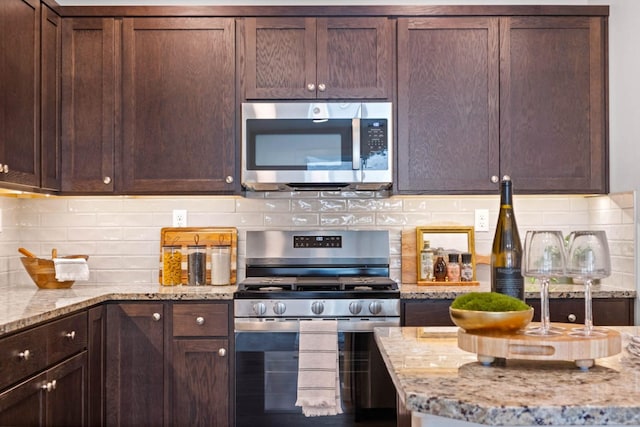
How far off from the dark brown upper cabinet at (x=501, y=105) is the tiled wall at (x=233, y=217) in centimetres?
31

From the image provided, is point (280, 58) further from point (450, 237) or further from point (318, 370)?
point (318, 370)

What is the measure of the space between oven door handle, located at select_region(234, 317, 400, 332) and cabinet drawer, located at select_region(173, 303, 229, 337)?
7 centimetres

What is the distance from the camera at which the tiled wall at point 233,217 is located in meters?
3.35

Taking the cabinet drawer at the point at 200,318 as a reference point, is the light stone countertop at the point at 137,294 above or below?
above

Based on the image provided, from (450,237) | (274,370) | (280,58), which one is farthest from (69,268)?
(450,237)

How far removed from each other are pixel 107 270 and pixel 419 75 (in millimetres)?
1939

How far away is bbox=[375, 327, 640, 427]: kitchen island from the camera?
965 millimetres

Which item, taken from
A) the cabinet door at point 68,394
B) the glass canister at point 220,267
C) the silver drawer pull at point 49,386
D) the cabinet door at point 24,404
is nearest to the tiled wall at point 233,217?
the glass canister at point 220,267

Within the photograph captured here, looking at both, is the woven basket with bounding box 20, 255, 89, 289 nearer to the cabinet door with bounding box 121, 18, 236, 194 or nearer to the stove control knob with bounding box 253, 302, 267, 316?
the cabinet door with bounding box 121, 18, 236, 194

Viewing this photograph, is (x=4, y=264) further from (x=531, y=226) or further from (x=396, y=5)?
(x=531, y=226)

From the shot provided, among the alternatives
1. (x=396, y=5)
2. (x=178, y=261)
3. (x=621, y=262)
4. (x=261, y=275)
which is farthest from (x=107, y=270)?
(x=621, y=262)

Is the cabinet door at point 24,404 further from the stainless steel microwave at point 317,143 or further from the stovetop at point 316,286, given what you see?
the stainless steel microwave at point 317,143

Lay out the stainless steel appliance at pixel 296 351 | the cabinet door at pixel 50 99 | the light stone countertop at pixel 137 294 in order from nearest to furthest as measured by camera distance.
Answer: the light stone countertop at pixel 137 294
the stainless steel appliance at pixel 296 351
the cabinet door at pixel 50 99

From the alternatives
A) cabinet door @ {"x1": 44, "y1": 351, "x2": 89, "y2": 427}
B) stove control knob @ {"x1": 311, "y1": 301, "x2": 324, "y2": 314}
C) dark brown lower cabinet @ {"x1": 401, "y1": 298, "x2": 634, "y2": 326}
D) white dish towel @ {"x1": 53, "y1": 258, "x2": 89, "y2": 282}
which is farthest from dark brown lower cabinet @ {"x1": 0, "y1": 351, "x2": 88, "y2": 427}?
dark brown lower cabinet @ {"x1": 401, "y1": 298, "x2": 634, "y2": 326}
